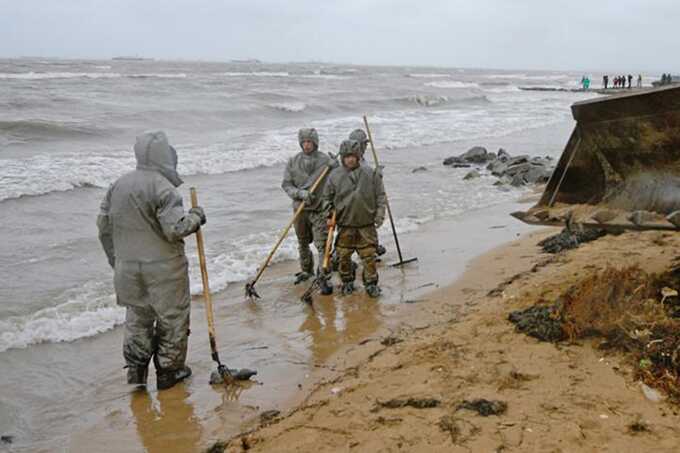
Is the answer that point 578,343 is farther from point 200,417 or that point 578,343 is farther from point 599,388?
point 200,417

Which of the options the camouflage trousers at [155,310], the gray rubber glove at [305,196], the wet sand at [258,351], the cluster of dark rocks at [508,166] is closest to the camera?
the wet sand at [258,351]

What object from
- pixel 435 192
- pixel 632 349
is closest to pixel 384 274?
pixel 632 349

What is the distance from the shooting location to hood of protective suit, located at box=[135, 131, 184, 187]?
4.46 meters

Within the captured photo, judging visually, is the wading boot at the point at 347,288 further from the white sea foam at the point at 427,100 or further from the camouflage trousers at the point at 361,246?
the white sea foam at the point at 427,100

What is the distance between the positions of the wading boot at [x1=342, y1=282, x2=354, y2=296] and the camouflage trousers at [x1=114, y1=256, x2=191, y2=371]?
2450mm

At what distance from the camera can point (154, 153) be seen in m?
4.47

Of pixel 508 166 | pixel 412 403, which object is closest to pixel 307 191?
pixel 412 403

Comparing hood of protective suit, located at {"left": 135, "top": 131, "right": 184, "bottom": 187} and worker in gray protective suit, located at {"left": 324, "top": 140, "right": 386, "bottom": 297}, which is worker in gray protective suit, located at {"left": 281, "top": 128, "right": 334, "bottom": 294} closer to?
worker in gray protective suit, located at {"left": 324, "top": 140, "right": 386, "bottom": 297}

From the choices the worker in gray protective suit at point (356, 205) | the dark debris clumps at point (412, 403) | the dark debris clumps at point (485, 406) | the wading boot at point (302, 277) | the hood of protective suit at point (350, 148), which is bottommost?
the wading boot at point (302, 277)

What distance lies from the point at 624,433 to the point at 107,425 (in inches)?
130

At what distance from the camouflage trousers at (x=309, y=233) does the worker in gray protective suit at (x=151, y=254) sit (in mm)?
2845

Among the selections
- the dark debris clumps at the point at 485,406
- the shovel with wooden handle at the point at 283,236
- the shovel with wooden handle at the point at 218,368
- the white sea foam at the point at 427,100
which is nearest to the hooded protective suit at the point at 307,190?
the shovel with wooden handle at the point at 283,236

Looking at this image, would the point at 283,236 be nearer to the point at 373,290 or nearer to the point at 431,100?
the point at 373,290

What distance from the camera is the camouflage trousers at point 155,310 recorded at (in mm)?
4527
